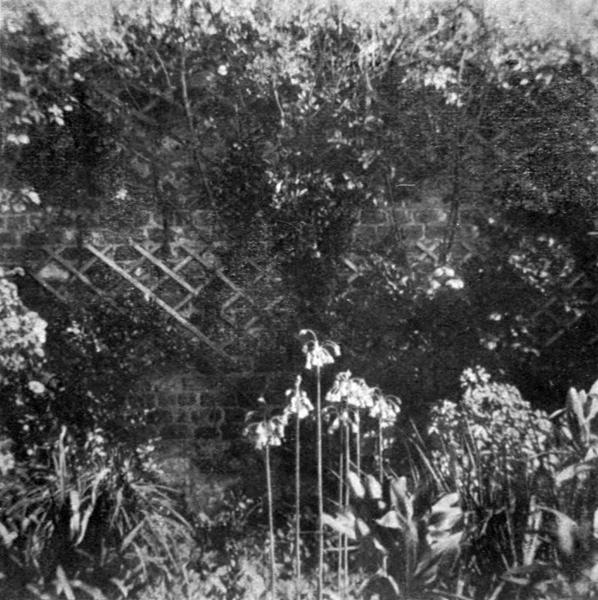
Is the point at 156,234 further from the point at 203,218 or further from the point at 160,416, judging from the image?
the point at 160,416

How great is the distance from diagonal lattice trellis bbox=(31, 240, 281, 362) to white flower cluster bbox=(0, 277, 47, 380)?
161 millimetres

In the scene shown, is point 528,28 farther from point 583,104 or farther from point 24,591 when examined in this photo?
point 24,591

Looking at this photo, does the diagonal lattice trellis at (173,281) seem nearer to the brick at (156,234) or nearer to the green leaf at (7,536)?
the brick at (156,234)

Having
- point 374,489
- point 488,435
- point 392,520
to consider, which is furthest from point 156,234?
point 488,435

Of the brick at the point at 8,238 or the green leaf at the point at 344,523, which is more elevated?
the brick at the point at 8,238

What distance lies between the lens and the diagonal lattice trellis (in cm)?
355

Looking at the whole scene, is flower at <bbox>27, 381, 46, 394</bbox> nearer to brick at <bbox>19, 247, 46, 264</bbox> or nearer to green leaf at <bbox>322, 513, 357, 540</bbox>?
brick at <bbox>19, 247, 46, 264</bbox>

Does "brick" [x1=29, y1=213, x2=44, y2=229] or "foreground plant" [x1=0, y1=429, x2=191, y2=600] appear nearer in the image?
"foreground plant" [x1=0, y1=429, x2=191, y2=600]

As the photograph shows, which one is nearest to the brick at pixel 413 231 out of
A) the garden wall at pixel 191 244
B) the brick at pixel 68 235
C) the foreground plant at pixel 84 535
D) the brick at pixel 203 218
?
the garden wall at pixel 191 244

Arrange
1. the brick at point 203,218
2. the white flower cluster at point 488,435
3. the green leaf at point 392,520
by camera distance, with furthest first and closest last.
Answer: the brick at point 203,218 < the white flower cluster at point 488,435 < the green leaf at point 392,520

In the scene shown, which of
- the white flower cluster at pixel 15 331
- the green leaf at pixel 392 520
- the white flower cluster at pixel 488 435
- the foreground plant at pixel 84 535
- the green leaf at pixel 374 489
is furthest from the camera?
the white flower cluster at pixel 15 331

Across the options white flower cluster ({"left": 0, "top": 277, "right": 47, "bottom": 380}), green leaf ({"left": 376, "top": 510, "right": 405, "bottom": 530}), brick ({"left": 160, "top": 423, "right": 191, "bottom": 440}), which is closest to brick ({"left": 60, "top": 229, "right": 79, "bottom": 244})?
white flower cluster ({"left": 0, "top": 277, "right": 47, "bottom": 380})

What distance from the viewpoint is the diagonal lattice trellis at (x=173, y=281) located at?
3.55 m

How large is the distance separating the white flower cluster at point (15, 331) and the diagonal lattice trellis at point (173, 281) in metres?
0.16
